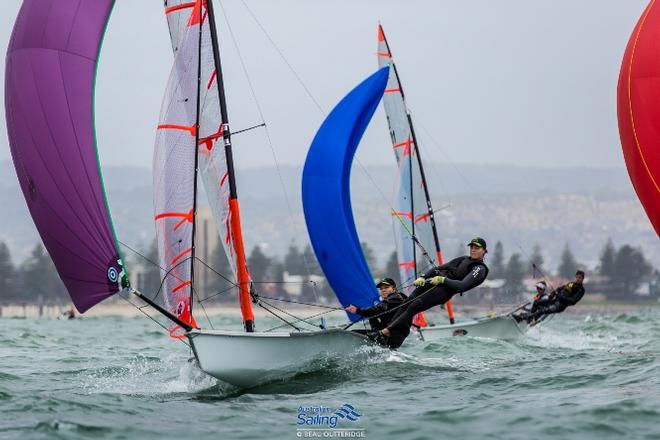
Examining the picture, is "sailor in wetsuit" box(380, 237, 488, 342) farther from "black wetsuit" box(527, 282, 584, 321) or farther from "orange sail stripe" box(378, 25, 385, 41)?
"orange sail stripe" box(378, 25, 385, 41)

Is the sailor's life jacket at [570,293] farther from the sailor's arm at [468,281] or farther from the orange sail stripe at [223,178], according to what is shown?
the orange sail stripe at [223,178]

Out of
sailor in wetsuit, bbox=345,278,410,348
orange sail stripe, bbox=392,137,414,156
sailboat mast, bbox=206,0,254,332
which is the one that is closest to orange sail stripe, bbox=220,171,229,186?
sailboat mast, bbox=206,0,254,332

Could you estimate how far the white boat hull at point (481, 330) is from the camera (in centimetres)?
2208

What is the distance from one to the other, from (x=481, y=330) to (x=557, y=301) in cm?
240

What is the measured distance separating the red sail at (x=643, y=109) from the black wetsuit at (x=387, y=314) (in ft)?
13.5

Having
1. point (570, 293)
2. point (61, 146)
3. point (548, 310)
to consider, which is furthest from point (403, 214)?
point (61, 146)

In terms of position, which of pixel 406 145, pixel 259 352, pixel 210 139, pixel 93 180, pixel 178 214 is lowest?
pixel 259 352

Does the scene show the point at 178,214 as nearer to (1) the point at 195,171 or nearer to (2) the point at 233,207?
(1) the point at 195,171

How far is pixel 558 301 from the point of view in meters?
24.1

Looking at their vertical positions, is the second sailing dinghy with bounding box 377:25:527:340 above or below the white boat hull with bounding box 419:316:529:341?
above

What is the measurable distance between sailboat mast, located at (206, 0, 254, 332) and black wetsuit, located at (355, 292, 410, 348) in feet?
6.76

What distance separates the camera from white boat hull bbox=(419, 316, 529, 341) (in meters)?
22.1

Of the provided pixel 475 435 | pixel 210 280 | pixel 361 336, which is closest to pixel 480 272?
pixel 361 336

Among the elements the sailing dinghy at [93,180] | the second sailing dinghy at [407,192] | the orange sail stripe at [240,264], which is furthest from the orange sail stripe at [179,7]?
the second sailing dinghy at [407,192]
